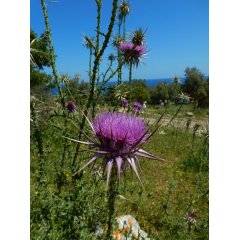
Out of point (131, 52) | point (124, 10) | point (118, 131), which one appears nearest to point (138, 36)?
point (131, 52)

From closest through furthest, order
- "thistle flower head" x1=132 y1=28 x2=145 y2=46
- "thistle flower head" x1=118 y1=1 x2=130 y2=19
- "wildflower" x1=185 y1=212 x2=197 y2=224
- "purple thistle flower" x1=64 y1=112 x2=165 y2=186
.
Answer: "purple thistle flower" x1=64 y1=112 x2=165 y2=186
"thistle flower head" x1=132 y1=28 x2=145 y2=46
"thistle flower head" x1=118 y1=1 x2=130 y2=19
"wildflower" x1=185 y1=212 x2=197 y2=224

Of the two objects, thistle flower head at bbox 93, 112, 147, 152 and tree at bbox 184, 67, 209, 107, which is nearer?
thistle flower head at bbox 93, 112, 147, 152

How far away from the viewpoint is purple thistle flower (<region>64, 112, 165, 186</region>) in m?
1.24

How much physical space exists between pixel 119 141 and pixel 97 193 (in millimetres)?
823

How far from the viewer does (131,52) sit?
191 centimetres

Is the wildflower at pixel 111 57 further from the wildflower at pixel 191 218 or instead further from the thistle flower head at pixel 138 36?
the wildflower at pixel 191 218

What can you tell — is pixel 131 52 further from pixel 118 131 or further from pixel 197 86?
pixel 118 131

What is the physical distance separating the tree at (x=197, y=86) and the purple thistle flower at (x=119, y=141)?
2.33ft

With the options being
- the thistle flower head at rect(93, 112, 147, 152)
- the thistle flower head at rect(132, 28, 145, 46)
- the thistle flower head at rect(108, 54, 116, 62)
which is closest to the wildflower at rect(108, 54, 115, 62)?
the thistle flower head at rect(108, 54, 116, 62)

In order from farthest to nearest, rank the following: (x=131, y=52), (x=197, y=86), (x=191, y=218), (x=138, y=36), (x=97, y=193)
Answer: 1. (x=191, y=218)
2. (x=197, y=86)
3. (x=97, y=193)
4. (x=131, y=52)
5. (x=138, y=36)

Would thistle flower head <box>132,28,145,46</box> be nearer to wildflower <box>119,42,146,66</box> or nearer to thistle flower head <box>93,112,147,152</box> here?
wildflower <box>119,42,146,66</box>

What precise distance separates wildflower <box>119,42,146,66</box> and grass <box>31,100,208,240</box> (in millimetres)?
334
